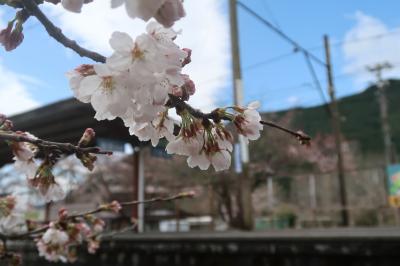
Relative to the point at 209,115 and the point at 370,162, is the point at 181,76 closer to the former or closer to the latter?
the point at 209,115

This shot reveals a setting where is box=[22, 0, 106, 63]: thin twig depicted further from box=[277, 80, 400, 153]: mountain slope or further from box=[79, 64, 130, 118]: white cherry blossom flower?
box=[277, 80, 400, 153]: mountain slope


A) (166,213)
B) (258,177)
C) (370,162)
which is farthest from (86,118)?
(370,162)

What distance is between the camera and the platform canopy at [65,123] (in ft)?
20.1

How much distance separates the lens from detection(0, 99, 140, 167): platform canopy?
6141 mm

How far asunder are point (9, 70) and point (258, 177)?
12651 millimetres

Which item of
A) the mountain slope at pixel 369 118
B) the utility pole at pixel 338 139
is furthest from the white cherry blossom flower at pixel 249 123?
the mountain slope at pixel 369 118

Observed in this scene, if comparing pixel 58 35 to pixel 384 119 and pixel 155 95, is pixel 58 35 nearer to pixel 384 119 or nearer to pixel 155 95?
pixel 155 95

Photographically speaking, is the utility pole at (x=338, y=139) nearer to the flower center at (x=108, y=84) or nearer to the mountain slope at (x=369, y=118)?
the mountain slope at (x=369, y=118)

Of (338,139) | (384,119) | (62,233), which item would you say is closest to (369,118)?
(384,119)

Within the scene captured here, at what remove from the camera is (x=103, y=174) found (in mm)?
15305

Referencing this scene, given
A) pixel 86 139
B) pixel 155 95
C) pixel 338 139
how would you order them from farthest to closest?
pixel 338 139 → pixel 86 139 → pixel 155 95

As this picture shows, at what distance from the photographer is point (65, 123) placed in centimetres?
679

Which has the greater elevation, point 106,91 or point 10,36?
point 10,36

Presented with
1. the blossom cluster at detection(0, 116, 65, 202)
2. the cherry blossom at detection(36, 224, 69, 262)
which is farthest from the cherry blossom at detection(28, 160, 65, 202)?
the cherry blossom at detection(36, 224, 69, 262)
